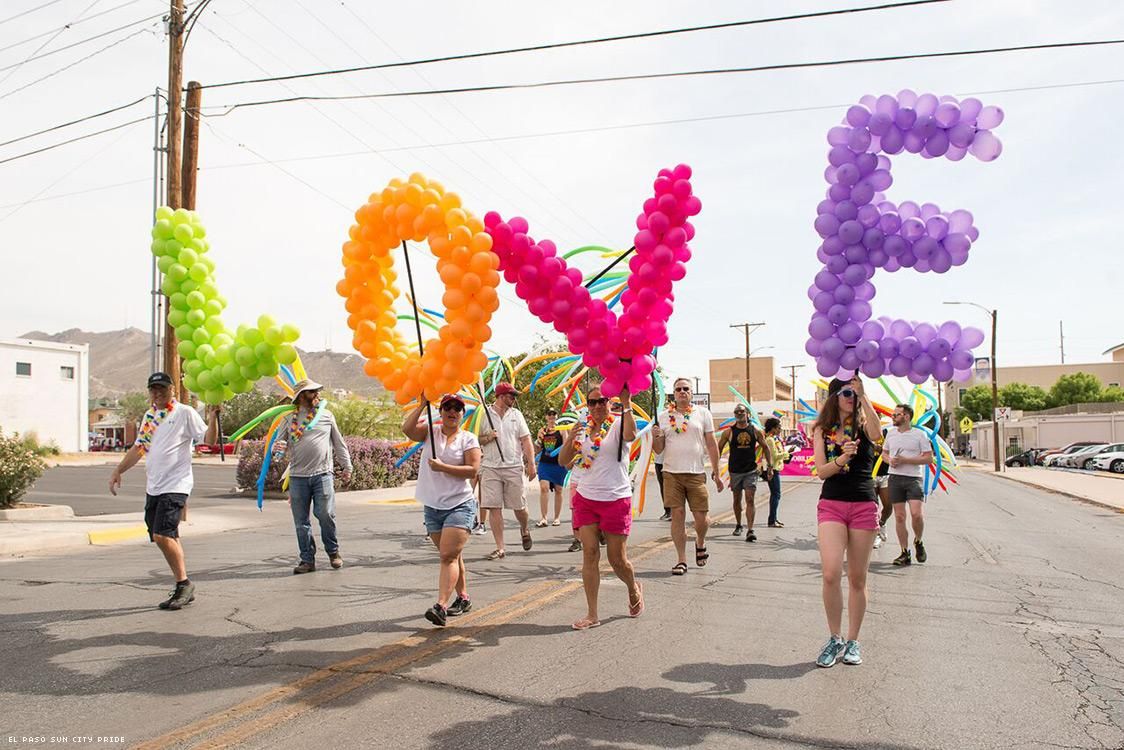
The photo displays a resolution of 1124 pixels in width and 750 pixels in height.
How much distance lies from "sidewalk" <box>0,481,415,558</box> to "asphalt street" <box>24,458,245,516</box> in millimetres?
1192

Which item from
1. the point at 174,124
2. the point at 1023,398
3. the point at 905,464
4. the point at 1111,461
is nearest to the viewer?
the point at 905,464

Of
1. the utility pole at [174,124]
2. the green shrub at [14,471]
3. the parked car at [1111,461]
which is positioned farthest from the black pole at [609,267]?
the parked car at [1111,461]

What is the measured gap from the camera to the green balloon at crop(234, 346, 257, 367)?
7.11 meters

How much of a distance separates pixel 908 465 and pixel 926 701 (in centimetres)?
499

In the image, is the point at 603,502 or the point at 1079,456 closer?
the point at 603,502

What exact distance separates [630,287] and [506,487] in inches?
146

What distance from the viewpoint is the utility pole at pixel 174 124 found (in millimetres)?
12695

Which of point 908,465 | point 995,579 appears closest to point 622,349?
point 908,465

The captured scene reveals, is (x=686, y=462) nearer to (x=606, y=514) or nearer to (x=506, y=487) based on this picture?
(x=506, y=487)

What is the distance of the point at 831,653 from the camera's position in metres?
5.36

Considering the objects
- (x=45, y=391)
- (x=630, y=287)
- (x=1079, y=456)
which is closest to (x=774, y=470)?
(x=630, y=287)

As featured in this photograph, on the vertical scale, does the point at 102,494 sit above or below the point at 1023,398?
below

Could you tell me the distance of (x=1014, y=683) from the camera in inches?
199

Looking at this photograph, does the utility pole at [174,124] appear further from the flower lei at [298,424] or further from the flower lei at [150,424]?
the flower lei at [150,424]
